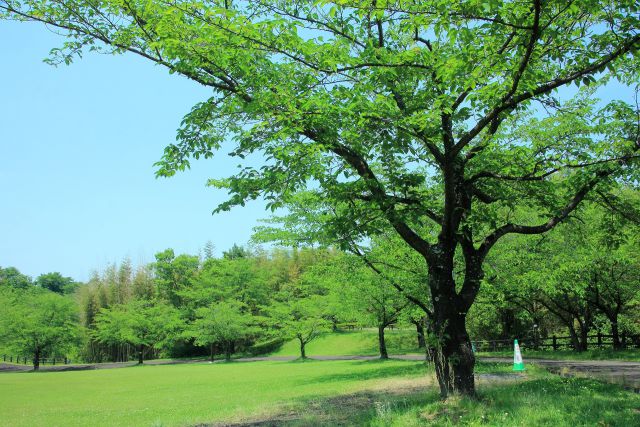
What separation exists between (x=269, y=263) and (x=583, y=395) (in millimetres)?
69532

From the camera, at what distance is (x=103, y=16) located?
7.16 m

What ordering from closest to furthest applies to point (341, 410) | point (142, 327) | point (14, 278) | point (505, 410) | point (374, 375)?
point (505, 410) < point (341, 410) < point (374, 375) < point (142, 327) < point (14, 278)

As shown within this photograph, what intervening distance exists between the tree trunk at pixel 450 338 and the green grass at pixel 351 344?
3638cm

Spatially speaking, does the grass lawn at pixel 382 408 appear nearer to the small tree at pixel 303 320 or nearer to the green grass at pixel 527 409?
the green grass at pixel 527 409

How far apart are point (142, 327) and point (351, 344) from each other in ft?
80.2

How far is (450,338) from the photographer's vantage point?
8094 millimetres

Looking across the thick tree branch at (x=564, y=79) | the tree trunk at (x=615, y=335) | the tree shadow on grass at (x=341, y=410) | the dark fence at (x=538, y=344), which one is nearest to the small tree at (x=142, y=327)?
the dark fence at (x=538, y=344)

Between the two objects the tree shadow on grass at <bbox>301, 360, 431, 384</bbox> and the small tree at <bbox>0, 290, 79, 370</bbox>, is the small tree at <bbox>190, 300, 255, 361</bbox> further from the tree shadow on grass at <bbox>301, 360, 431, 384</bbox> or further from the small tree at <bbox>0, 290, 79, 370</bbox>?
the tree shadow on grass at <bbox>301, 360, 431, 384</bbox>

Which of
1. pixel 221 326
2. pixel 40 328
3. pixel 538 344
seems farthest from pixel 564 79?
pixel 40 328

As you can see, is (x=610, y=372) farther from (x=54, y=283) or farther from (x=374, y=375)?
(x=54, y=283)

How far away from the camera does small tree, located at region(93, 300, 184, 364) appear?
53.2 metres

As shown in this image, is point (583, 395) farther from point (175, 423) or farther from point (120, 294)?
point (120, 294)

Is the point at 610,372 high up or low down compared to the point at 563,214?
down

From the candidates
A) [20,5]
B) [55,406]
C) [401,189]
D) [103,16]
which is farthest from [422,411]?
[55,406]
